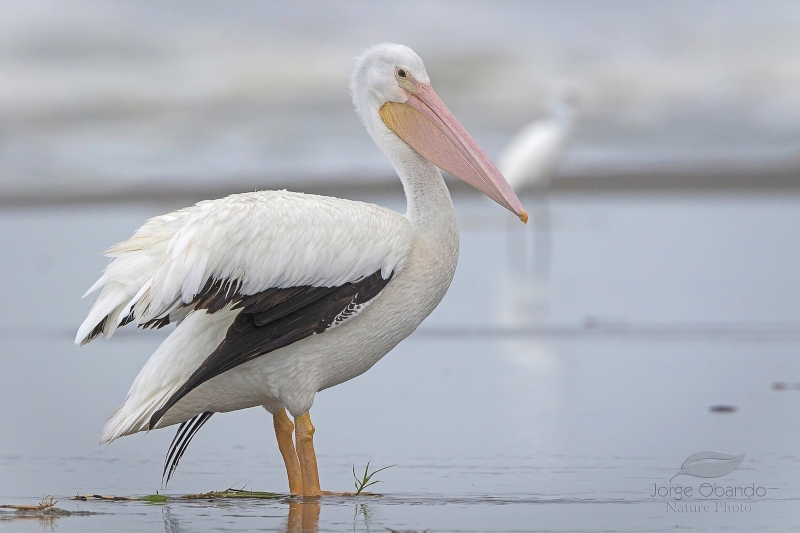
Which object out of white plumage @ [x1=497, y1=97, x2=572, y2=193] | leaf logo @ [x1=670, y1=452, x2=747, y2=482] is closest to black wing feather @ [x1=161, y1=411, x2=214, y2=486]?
leaf logo @ [x1=670, y1=452, x2=747, y2=482]

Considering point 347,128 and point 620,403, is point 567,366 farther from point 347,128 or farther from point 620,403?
point 347,128

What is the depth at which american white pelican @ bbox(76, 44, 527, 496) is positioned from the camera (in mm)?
4199

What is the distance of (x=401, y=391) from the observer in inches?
248

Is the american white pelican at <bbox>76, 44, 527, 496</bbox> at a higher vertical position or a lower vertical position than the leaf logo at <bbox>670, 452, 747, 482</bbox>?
higher

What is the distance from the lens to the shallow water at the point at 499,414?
396cm

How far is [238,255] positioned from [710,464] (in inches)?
73.9

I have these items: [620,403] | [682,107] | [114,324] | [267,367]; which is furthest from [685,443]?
[682,107]

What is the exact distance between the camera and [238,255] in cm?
419

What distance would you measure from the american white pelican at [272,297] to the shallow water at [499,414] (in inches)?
13.1

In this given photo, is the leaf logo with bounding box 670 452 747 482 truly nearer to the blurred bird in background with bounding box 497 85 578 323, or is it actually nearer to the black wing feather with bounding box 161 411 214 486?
the black wing feather with bounding box 161 411 214 486

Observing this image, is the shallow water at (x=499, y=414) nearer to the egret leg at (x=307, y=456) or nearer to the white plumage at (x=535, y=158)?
the egret leg at (x=307, y=456)

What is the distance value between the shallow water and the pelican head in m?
1.11

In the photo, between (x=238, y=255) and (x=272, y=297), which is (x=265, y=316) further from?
(x=238, y=255)

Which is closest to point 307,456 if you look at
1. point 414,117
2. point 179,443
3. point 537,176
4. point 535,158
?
point 179,443
